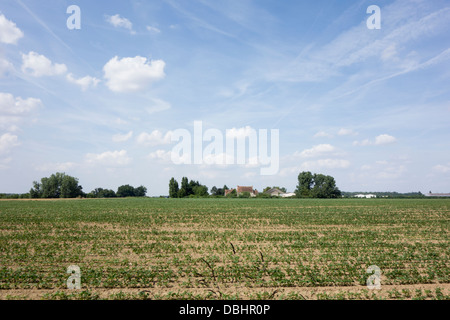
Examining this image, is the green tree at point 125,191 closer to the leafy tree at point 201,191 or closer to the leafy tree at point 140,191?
the leafy tree at point 140,191

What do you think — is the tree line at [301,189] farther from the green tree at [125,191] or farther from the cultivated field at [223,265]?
the cultivated field at [223,265]

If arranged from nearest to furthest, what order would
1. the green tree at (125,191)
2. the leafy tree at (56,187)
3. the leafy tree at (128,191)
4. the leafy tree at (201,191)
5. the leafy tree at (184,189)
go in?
Result: 1. the leafy tree at (56,187)
2. the leafy tree at (201,191)
3. the leafy tree at (184,189)
4. the green tree at (125,191)
5. the leafy tree at (128,191)

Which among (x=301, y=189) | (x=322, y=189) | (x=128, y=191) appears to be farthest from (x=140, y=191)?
(x=322, y=189)

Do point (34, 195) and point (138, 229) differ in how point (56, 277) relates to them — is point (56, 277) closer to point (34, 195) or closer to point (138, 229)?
point (138, 229)

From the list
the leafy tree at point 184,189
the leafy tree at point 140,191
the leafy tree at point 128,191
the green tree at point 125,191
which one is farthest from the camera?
the leafy tree at point 140,191

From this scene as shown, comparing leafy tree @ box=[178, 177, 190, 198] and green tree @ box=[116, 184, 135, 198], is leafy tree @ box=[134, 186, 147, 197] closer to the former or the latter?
green tree @ box=[116, 184, 135, 198]

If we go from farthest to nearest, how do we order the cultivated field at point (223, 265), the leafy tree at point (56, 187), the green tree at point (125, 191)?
1. the green tree at point (125, 191)
2. the leafy tree at point (56, 187)
3. the cultivated field at point (223, 265)

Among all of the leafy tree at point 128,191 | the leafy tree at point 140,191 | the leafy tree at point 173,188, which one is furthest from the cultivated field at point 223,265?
the leafy tree at point 140,191

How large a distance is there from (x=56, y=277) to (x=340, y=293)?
36.8 ft

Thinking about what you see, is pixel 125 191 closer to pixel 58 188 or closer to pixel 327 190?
pixel 58 188

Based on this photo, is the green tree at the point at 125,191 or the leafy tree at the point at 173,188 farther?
the green tree at the point at 125,191

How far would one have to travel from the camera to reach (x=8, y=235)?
21031 mm

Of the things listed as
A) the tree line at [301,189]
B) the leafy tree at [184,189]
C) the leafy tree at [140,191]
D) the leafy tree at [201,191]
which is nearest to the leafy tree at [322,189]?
the tree line at [301,189]
